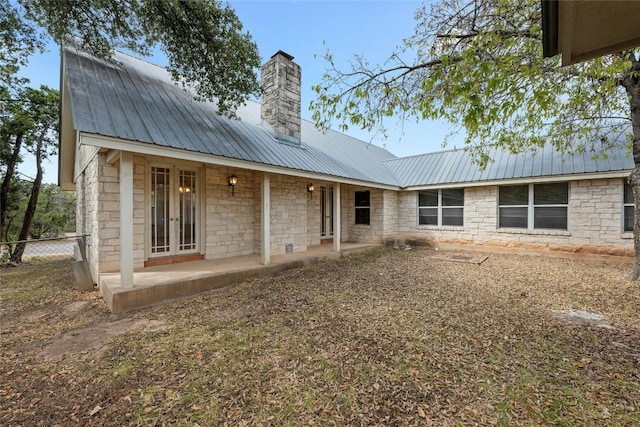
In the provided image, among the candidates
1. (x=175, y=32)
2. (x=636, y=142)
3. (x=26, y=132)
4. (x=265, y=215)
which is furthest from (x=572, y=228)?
(x=26, y=132)

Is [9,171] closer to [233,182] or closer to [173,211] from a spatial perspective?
[173,211]

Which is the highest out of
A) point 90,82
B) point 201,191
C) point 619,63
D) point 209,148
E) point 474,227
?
point 90,82

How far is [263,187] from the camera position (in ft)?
20.8

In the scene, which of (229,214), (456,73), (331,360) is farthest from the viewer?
(229,214)

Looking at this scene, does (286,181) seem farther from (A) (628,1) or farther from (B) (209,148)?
(A) (628,1)

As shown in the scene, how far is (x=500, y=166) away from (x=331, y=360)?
368 inches

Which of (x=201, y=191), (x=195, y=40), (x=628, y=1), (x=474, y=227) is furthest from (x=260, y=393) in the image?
(x=474, y=227)

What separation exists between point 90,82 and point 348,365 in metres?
6.60

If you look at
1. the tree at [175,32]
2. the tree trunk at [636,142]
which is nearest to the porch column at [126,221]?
the tree at [175,32]

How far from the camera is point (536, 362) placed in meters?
2.76

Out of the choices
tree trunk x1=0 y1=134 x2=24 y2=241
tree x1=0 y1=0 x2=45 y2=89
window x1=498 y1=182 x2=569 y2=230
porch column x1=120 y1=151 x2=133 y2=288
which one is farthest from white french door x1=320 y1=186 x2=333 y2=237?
tree trunk x1=0 y1=134 x2=24 y2=241

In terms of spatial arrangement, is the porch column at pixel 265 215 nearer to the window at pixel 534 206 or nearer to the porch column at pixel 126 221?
the porch column at pixel 126 221

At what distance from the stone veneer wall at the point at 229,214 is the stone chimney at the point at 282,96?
185 centimetres

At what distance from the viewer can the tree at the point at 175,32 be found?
5277mm
